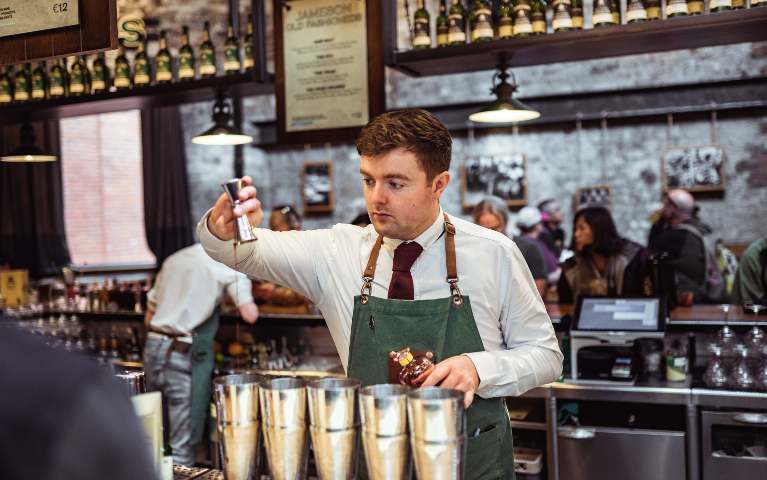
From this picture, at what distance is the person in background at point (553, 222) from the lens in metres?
8.02

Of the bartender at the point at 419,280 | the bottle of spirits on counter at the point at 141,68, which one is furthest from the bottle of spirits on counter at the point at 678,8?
the bottle of spirits on counter at the point at 141,68

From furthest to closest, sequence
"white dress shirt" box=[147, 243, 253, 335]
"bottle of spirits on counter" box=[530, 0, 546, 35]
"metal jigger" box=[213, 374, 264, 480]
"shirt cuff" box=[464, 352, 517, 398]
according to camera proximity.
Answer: "white dress shirt" box=[147, 243, 253, 335] → "bottle of spirits on counter" box=[530, 0, 546, 35] → "shirt cuff" box=[464, 352, 517, 398] → "metal jigger" box=[213, 374, 264, 480]

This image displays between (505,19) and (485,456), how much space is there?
8.72 ft

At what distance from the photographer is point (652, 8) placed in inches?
152

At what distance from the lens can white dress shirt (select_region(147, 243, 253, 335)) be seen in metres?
4.58

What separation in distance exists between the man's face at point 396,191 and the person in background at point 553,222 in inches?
239

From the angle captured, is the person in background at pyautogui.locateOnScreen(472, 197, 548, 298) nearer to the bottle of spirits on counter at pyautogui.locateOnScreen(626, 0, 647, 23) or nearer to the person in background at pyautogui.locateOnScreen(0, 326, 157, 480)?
the bottle of spirits on counter at pyautogui.locateOnScreen(626, 0, 647, 23)

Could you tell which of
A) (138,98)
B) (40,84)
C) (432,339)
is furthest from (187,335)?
(432,339)

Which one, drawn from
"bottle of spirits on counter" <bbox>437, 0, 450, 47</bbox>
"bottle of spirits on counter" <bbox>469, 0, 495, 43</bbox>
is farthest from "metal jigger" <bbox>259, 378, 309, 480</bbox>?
"bottle of spirits on counter" <bbox>437, 0, 450, 47</bbox>

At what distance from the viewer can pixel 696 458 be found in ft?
11.5

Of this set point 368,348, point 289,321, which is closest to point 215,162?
point 289,321

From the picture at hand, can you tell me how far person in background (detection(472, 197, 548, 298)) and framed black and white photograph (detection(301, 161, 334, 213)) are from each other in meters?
4.53

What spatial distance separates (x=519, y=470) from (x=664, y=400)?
2.55ft

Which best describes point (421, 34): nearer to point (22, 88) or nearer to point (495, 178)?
point (22, 88)
